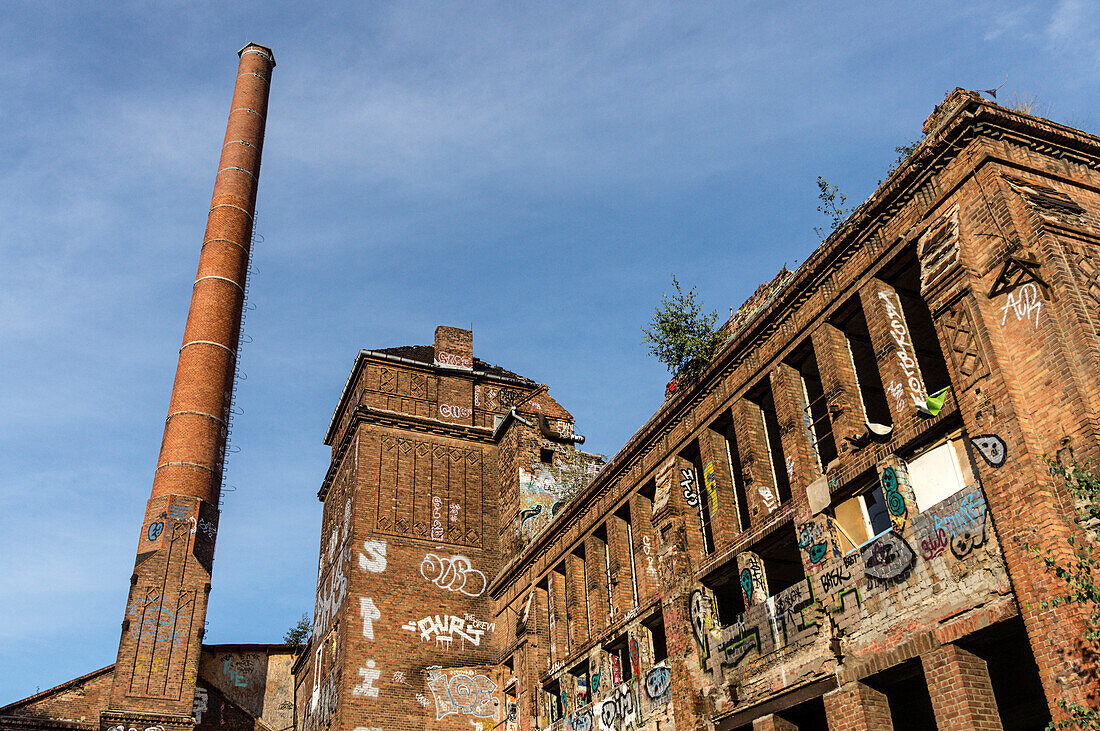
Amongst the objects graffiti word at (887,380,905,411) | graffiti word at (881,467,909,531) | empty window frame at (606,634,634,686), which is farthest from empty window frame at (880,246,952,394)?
empty window frame at (606,634,634,686)

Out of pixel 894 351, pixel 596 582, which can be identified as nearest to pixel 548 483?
pixel 596 582

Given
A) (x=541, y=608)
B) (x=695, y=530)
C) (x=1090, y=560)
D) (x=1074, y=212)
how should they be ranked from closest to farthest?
(x=1090, y=560)
(x=1074, y=212)
(x=695, y=530)
(x=541, y=608)

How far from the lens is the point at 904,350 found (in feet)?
40.9

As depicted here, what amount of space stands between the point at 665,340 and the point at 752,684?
6.50 m

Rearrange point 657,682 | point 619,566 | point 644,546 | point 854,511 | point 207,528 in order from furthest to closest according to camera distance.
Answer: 1. point 207,528
2. point 619,566
3. point 644,546
4. point 657,682
5. point 854,511

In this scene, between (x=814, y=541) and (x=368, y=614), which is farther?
(x=368, y=614)

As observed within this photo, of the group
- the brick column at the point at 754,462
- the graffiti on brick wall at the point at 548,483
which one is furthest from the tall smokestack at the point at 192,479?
the brick column at the point at 754,462

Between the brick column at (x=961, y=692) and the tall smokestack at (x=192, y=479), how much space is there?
24.7m

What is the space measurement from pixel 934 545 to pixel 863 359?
165 inches

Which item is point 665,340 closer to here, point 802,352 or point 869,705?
point 802,352

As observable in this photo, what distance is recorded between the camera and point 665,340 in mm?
17266

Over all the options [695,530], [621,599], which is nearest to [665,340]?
[695,530]

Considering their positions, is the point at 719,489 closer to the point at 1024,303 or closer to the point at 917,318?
the point at 917,318

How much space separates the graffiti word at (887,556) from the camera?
11.5 meters
